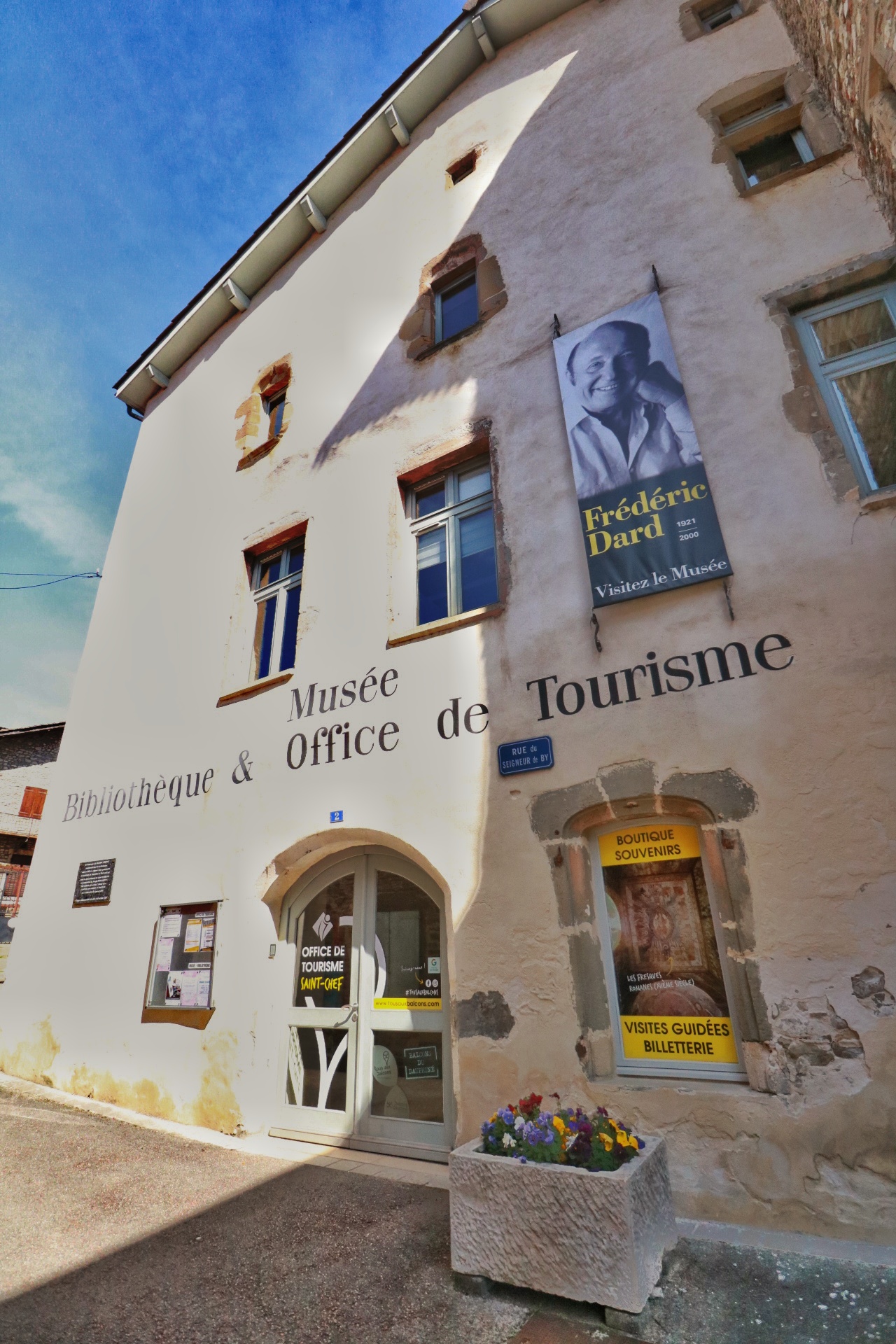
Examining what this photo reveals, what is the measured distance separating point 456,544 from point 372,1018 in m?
3.95

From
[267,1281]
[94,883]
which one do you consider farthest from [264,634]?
[267,1281]

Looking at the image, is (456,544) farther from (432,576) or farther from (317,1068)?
(317,1068)

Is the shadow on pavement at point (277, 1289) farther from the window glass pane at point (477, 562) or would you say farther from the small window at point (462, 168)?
the small window at point (462, 168)

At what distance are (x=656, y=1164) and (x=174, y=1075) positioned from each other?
4.39m

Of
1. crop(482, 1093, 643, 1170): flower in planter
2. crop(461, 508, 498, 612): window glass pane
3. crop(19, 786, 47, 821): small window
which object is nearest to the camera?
crop(482, 1093, 643, 1170): flower in planter

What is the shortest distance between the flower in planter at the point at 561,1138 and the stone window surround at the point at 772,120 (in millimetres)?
6486

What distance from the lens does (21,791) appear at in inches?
684

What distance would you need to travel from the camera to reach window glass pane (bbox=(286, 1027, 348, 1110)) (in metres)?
5.17

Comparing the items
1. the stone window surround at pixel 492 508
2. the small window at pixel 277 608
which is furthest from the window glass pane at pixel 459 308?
the small window at pixel 277 608

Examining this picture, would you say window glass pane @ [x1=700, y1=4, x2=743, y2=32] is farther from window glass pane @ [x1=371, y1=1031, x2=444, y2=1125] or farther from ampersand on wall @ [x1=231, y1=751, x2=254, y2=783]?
window glass pane @ [x1=371, y1=1031, x2=444, y2=1125]

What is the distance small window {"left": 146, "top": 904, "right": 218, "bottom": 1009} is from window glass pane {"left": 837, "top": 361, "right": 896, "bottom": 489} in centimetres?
614

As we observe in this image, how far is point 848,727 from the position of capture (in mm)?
3738

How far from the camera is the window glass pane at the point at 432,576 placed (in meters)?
5.98

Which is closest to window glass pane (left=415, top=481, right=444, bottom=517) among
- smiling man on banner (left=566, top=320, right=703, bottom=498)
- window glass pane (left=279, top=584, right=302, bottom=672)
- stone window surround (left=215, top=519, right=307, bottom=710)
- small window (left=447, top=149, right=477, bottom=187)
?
stone window surround (left=215, top=519, right=307, bottom=710)
